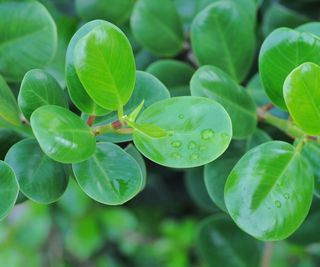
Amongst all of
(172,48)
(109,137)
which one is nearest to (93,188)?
(109,137)

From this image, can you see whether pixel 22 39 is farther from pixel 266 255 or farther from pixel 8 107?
pixel 266 255

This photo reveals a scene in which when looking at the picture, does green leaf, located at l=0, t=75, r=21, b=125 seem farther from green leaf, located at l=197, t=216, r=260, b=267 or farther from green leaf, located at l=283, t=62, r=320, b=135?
green leaf, located at l=197, t=216, r=260, b=267

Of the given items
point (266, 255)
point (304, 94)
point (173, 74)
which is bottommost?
point (266, 255)

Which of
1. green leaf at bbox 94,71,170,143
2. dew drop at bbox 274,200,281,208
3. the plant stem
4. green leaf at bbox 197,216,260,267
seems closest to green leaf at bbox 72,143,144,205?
green leaf at bbox 94,71,170,143

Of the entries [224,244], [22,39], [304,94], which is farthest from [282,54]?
[224,244]

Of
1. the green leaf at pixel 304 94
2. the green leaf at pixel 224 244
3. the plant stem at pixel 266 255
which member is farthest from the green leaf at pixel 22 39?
the plant stem at pixel 266 255

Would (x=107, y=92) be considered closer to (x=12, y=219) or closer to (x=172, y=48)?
(x=172, y=48)
